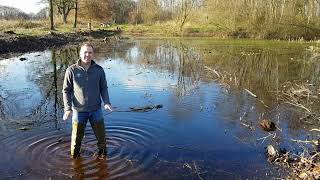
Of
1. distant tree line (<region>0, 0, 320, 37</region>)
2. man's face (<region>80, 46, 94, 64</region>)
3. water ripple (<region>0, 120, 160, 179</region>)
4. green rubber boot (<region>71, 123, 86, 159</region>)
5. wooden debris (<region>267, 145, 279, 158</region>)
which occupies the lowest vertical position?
water ripple (<region>0, 120, 160, 179</region>)

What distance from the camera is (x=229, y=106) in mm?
12602

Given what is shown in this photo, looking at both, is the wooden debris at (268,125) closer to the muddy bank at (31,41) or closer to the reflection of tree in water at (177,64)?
the reflection of tree in water at (177,64)

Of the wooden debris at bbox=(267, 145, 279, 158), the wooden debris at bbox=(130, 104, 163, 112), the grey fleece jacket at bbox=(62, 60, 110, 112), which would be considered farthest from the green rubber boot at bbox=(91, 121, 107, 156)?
the wooden debris at bbox=(130, 104, 163, 112)

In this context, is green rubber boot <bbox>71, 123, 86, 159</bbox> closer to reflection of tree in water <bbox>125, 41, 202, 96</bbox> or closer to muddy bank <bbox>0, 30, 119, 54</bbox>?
reflection of tree in water <bbox>125, 41, 202, 96</bbox>

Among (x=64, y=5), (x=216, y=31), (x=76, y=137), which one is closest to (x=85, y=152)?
(x=76, y=137)

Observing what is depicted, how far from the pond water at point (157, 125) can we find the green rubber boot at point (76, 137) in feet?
0.55

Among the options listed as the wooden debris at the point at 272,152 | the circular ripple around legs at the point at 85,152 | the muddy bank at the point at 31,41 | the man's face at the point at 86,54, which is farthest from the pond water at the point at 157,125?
the muddy bank at the point at 31,41

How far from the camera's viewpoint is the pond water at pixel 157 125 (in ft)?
24.4

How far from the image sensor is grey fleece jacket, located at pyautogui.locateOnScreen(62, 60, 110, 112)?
7.22 metres

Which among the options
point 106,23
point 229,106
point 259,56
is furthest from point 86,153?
point 106,23

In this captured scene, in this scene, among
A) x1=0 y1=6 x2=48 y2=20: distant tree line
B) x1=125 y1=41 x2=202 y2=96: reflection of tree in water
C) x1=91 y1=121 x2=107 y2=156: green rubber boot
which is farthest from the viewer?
x1=0 y1=6 x2=48 y2=20: distant tree line

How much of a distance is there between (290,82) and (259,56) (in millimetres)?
10629

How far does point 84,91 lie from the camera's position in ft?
23.9

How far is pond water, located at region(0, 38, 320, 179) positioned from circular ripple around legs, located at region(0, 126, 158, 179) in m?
0.02
